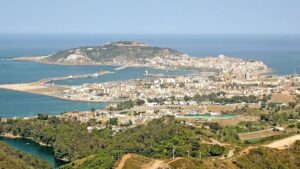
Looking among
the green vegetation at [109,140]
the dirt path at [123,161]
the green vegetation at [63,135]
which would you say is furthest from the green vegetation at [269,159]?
the green vegetation at [63,135]

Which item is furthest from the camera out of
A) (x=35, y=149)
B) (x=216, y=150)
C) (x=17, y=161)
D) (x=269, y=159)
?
(x=35, y=149)

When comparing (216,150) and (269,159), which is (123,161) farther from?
(269,159)

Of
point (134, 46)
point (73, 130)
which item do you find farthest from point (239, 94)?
point (134, 46)

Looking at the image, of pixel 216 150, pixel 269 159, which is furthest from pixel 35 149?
pixel 269 159

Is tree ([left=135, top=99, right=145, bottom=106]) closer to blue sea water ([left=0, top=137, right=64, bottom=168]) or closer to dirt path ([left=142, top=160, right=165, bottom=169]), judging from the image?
A: blue sea water ([left=0, top=137, right=64, bottom=168])

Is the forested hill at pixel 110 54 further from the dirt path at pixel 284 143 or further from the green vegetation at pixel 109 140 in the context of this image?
the dirt path at pixel 284 143

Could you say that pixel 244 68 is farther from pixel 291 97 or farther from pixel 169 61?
pixel 291 97

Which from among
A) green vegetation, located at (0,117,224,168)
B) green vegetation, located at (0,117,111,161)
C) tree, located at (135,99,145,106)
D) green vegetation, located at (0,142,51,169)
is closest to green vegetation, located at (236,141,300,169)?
green vegetation, located at (0,117,224,168)
